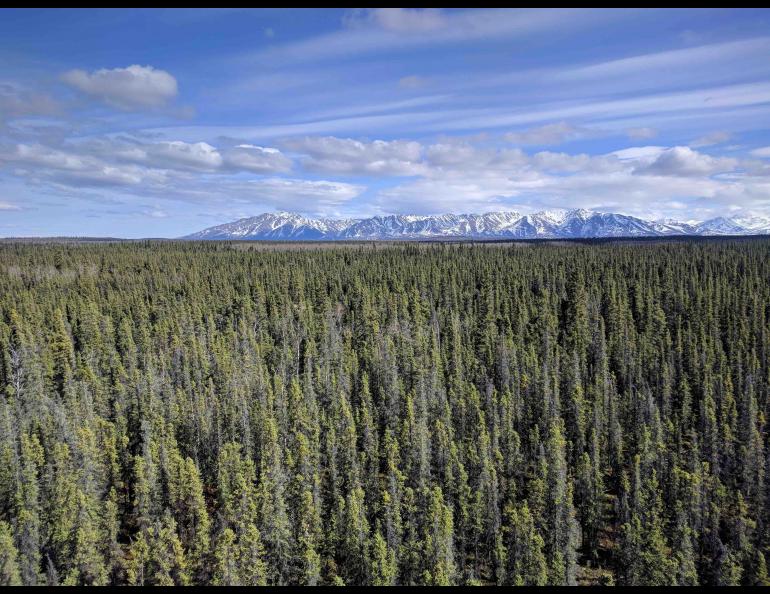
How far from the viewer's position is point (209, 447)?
201 ft

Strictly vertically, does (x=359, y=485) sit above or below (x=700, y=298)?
below

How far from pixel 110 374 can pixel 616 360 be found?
8652cm

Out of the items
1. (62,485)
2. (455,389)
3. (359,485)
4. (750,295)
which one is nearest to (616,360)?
(455,389)

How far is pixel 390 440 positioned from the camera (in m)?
57.5

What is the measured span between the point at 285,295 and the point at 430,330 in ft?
135

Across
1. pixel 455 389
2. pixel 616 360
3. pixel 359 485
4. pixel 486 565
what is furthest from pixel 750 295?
pixel 359 485

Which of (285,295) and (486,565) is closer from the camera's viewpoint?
(486,565)

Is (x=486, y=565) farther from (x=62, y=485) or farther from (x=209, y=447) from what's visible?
(x=62, y=485)

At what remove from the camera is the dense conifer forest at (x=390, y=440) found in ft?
138

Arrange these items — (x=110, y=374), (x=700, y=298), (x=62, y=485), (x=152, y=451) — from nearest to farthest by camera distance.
A: 1. (x=62, y=485)
2. (x=152, y=451)
3. (x=110, y=374)
4. (x=700, y=298)

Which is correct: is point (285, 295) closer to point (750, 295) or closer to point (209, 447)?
point (209, 447)

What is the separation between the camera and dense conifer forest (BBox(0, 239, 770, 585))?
42.0m
